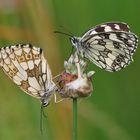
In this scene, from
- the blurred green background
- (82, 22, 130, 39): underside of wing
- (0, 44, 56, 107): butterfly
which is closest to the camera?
(0, 44, 56, 107): butterfly

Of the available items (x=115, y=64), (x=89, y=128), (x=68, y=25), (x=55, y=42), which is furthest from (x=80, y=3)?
(x=115, y=64)

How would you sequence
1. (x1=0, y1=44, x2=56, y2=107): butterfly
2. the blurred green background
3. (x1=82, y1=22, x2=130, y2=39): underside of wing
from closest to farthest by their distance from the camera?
(x1=0, y1=44, x2=56, y2=107): butterfly, (x1=82, y1=22, x2=130, y2=39): underside of wing, the blurred green background

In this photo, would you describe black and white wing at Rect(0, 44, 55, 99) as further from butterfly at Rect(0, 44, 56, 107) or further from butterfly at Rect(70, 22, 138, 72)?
butterfly at Rect(70, 22, 138, 72)

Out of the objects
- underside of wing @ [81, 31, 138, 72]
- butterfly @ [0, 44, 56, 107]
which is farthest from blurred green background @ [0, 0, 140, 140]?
butterfly @ [0, 44, 56, 107]

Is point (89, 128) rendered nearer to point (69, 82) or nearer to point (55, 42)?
point (55, 42)

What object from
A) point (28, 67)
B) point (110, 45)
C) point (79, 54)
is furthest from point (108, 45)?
point (28, 67)

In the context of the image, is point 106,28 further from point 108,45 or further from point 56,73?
point 56,73

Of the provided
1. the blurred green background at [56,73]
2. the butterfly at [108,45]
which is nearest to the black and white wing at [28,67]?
the butterfly at [108,45]

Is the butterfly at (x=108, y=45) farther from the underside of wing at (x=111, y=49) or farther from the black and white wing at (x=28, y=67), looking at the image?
the black and white wing at (x=28, y=67)
